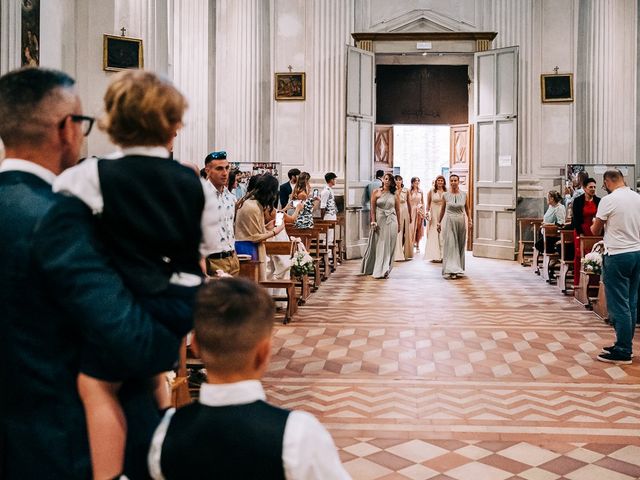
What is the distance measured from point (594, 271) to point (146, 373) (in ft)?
25.7

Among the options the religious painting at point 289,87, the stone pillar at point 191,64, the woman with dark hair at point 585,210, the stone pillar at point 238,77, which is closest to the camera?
the woman with dark hair at point 585,210

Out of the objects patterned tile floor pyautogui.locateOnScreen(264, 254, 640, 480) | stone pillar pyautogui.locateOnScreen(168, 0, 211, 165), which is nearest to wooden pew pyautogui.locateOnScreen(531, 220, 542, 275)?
patterned tile floor pyautogui.locateOnScreen(264, 254, 640, 480)

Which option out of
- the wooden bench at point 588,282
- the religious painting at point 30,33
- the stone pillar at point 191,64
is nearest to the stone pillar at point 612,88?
the wooden bench at point 588,282

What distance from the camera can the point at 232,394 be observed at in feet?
5.39

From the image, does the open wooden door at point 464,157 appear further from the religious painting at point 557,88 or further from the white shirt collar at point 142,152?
the white shirt collar at point 142,152

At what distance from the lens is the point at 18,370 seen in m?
1.70

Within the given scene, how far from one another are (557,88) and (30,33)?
39.3ft

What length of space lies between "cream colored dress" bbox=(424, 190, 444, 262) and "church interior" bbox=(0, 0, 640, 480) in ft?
0.76

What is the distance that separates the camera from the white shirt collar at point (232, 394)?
1.64 m

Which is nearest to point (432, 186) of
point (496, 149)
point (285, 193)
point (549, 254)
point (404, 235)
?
point (404, 235)

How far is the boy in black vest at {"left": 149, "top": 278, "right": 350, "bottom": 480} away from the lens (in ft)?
5.27

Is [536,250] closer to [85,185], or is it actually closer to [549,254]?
[549,254]

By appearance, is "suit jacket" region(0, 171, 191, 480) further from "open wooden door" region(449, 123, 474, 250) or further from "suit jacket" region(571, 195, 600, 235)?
"open wooden door" region(449, 123, 474, 250)

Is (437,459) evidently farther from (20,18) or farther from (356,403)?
(20,18)
